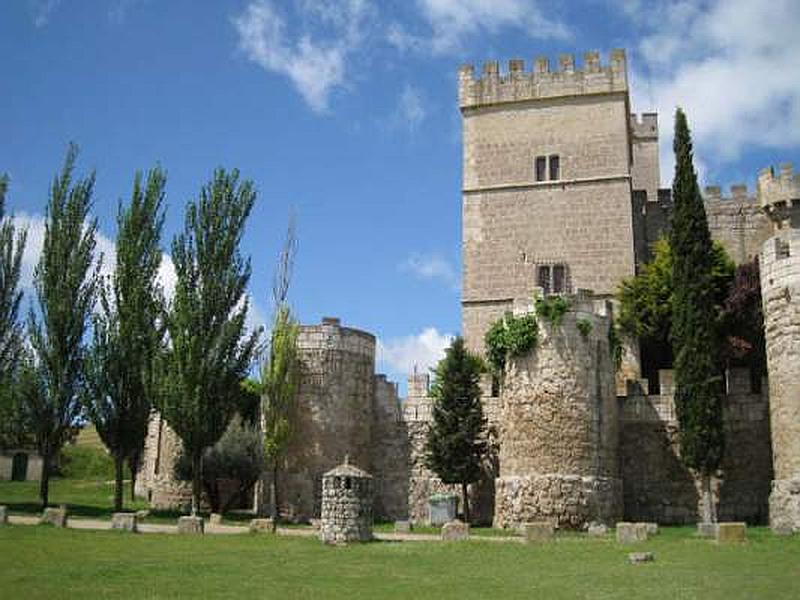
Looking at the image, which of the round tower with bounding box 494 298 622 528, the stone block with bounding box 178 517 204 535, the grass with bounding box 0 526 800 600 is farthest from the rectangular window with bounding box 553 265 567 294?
the stone block with bounding box 178 517 204 535

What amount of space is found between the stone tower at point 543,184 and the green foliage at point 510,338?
7.45 meters

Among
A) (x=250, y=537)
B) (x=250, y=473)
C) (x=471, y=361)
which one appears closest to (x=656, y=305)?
(x=471, y=361)

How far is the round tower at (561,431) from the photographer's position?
66.6 ft

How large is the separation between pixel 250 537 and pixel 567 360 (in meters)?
7.84

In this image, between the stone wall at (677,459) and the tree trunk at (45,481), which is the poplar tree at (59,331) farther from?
the stone wall at (677,459)

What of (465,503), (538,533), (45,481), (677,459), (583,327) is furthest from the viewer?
(45,481)

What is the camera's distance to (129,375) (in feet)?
80.1

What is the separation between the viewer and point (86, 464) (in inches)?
1532

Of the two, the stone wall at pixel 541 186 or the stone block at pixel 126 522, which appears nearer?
the stone block at pixel 126 522

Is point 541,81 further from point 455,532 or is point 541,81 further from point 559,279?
point 455,532

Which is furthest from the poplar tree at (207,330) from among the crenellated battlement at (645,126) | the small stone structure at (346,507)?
the crenellated battlement at (645,126)

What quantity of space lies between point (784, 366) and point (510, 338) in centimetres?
570

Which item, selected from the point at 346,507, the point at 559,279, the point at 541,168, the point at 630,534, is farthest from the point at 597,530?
the point at 541,168

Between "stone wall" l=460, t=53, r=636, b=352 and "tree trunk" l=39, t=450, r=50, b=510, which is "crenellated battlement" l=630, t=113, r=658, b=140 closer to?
"stone wall" l=460, t=53, r=636, b=352
